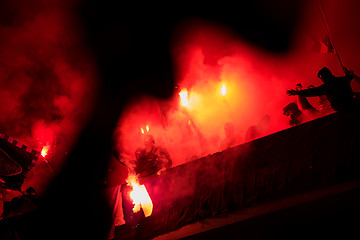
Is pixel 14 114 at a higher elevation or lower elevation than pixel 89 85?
lower

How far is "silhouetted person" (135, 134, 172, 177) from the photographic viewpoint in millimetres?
6949

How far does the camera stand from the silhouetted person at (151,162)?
6.95 metres

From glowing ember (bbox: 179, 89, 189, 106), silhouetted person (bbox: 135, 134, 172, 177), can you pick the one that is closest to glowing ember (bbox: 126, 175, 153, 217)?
silhouetted person (bbox: 135, 134, 172, 177)

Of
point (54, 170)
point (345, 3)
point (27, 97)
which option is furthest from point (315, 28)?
point (54, 170)

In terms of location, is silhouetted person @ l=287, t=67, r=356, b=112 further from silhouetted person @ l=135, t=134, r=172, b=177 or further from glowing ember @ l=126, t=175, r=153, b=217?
glowing ember @ l=126, t=175, r=153, b=217

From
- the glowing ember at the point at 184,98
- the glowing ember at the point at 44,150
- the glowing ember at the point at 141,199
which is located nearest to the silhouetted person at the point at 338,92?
the glowing ember at the point at 141,199

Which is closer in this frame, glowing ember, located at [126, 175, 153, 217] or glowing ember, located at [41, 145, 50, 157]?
glowing ember, located at [126, 175, 153, 217]

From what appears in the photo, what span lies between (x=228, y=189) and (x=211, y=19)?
24.7ft

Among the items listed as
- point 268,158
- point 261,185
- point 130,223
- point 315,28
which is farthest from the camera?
point 315,28

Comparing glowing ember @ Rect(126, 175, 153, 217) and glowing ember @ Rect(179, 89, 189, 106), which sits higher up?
glowing ember @ Rect(179, 89, 189, 106)

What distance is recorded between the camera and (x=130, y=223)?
534 centimetres

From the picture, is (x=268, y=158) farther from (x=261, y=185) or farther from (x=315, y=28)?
(x=315, y=28)

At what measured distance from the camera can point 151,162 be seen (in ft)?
23.4

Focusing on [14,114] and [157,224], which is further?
[14,114]
